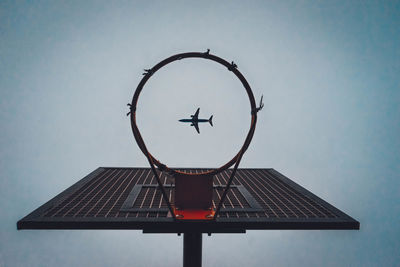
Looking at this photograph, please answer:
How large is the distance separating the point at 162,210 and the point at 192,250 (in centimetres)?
95

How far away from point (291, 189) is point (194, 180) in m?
1.89

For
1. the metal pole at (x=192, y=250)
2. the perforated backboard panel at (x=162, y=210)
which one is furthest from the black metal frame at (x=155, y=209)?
the metal pole at (x=192, y=250)

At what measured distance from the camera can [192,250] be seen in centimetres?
313

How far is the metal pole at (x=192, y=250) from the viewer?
3.12 metres

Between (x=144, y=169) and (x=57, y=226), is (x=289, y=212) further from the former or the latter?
(x=144, y=169)

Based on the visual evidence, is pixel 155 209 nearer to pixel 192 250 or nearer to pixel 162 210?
pixel 162 210

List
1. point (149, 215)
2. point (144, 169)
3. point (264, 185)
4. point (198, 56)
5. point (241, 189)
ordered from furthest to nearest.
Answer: point (144, 169) → point (264, 185) → point (241, 189) → point (149, 215) → point (198, 56)

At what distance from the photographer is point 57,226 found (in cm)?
236

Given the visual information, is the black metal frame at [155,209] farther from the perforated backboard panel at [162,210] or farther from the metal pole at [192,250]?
the metal pole at [192,250]

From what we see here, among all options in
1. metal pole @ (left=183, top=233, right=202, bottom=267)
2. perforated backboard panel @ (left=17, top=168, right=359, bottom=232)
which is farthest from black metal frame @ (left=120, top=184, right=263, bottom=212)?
metal pole @ (left=183, top=233, right=202, bottom=267)

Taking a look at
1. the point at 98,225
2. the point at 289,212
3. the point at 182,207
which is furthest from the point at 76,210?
the point at 289,212

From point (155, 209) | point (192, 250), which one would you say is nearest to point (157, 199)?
point (155, 209)

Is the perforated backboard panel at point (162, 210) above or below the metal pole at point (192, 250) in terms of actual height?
above

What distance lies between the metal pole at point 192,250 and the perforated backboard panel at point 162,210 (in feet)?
2.06
